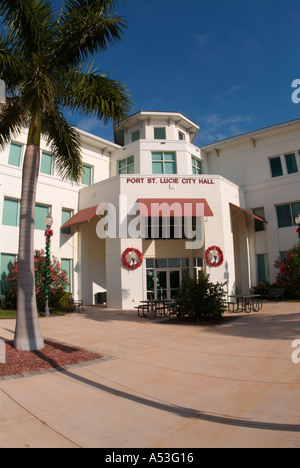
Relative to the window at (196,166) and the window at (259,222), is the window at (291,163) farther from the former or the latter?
the window at (196,166)

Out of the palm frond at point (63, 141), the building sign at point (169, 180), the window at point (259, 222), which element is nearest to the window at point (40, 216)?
the building sign at point (169, 180)

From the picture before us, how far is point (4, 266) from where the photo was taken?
1781 cm

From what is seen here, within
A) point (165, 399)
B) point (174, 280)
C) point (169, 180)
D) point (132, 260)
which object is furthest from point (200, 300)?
point (169, 180)

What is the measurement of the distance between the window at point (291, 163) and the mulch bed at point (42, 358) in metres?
20.7

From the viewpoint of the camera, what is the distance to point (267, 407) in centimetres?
421

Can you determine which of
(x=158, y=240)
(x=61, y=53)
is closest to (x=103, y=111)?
(x=61, y=53)

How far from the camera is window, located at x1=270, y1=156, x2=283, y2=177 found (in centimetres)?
2347

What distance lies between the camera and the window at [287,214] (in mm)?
22344

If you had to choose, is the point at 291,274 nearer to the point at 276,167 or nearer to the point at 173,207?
the point at 276,167

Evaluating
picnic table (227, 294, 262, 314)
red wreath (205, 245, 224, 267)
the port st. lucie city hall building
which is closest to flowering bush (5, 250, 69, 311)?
the port st. lucie city hall building

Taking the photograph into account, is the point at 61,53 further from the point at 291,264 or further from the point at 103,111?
the point at 291,264

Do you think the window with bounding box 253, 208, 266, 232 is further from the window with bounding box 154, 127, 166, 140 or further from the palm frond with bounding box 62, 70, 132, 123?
the palm frond with bounding box 62, 70, 132, 123

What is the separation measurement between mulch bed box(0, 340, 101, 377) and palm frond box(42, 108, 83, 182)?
4928mm

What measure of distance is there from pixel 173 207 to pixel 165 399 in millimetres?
14105
